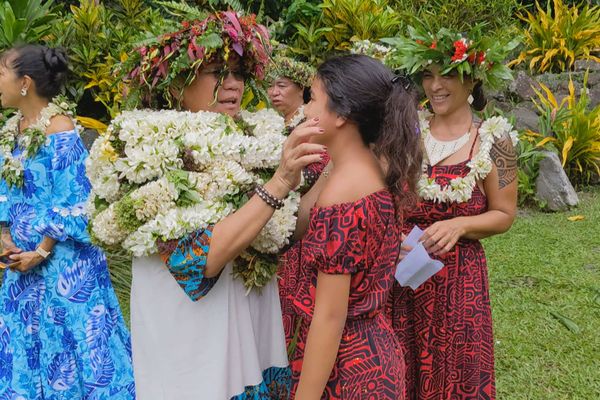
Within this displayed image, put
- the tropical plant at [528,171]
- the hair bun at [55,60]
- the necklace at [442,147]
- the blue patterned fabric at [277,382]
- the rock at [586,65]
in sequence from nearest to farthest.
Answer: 1. the blue patterned fabric at [277,382]
2. the necklace at [442,147]
3. the hair bun at [55,60]
4. the tropical plant at [528,171]
5. the rock at [586,65]

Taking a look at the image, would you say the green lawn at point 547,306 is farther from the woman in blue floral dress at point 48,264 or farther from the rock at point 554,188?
the woman in blue floral dress at point 48,264

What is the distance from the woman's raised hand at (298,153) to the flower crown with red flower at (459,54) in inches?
55.7

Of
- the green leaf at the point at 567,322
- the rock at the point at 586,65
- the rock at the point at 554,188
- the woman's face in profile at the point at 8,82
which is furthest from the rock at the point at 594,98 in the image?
the woman's face in profile at the point at 8,82

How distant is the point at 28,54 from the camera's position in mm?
3670

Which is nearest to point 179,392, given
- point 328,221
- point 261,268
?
point 261,268

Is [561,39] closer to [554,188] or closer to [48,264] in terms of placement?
[554,188]

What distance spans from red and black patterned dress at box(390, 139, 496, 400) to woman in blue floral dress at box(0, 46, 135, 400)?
5.46ft

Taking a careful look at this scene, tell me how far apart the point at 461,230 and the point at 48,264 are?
2.24 meters

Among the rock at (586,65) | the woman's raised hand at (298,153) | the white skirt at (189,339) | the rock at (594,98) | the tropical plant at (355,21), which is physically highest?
the woman's raised hand at (298,153)

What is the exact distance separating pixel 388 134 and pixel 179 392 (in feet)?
3.75

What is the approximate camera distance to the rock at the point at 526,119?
9.09m

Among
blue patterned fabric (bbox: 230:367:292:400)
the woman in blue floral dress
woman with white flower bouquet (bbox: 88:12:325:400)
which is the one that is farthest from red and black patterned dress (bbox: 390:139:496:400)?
the woman in blue floral dress

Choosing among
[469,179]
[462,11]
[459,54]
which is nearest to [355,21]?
[462,11]

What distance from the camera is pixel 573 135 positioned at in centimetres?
867
